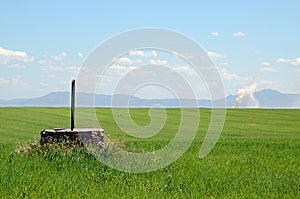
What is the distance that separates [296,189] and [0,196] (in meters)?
7.44

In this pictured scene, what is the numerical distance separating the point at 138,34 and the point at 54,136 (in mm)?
4869

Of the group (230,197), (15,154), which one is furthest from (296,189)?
(15,154)

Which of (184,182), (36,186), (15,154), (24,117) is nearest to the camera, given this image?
(36,186)

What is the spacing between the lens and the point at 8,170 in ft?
47.8

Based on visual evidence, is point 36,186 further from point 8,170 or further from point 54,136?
point 54,136

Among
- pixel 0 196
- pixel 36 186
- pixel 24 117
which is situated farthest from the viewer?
pixel 24 117

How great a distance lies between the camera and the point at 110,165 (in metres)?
15.5

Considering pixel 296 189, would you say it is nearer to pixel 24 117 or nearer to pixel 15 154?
pixel 15 154

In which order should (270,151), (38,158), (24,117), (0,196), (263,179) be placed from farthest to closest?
(24,117)
(270,151)
(38,158)
(263,179)
(0,196)

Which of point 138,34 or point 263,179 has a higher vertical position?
point 138,34

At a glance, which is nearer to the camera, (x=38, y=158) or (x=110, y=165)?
(x=110, y=165)

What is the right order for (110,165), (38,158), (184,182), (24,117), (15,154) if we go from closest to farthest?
(184,182)
(110,165)
(38,158)
(15,154)
(24,117)

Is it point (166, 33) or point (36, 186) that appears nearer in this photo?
point (36, 186)

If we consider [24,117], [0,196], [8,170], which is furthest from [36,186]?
[24,117]
